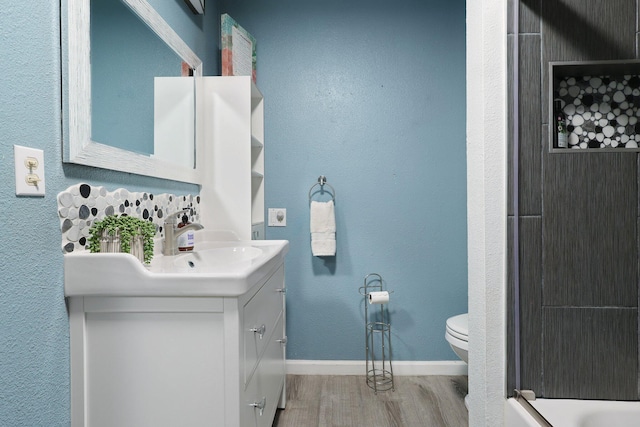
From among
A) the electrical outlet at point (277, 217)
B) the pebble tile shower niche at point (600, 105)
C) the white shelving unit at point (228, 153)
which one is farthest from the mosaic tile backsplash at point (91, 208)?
the pebble tile shower niche at point (600, 105)

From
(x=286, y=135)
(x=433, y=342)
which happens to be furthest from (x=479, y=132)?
(x=433, y=342)

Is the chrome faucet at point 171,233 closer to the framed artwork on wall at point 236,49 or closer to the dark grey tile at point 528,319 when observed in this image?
the framed artwork on wall at point 236,49

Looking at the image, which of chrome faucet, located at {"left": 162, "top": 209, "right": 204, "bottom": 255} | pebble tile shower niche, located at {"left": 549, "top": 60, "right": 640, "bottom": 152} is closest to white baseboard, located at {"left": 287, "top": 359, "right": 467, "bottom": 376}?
chrome faucet, located at {"left": 162, "top": 209, "right": 204, "bottom": 255}

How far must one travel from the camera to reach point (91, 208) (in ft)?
3.76

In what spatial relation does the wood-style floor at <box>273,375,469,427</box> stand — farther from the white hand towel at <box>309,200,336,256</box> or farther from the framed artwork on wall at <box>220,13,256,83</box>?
the framed artwork on wall at <box>220,13,256,83</box>

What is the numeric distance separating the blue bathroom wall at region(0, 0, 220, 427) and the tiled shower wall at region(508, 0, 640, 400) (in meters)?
1.26

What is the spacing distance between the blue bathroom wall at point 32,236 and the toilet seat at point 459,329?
1.67 m

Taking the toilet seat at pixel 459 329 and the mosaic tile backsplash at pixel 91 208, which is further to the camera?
the toilet seat at pixel 459 329

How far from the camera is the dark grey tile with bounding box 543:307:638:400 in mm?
1148

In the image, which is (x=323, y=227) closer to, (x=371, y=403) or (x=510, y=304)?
(x=371, y=403)

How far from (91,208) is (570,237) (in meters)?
1.44

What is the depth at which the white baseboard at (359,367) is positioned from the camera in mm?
2459

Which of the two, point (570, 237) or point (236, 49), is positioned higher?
point (236, 49)

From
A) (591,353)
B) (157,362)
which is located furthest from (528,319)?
(157,362)
